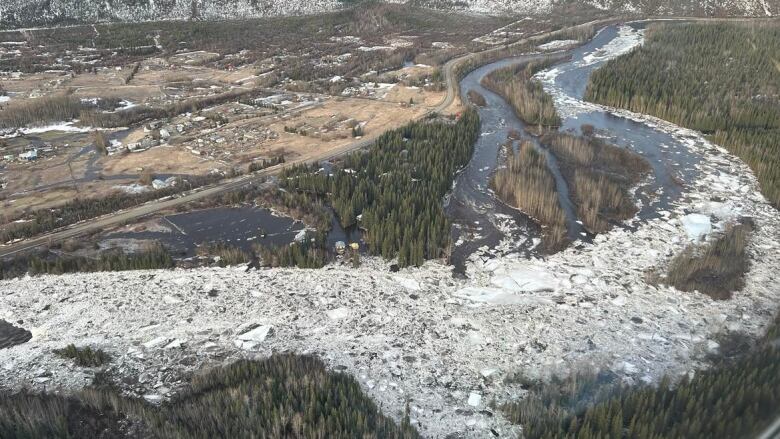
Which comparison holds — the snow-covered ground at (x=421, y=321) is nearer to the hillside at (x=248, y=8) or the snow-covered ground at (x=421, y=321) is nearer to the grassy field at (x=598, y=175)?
the grassy field at (x=598, y=175)

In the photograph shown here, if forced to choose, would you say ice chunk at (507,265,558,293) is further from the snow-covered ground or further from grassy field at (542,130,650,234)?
grassy field at (542,130,650,234)

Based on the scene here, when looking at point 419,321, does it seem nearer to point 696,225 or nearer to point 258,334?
point 258,334

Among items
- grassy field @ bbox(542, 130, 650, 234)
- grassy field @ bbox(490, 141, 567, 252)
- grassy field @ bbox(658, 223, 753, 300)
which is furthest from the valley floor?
grassy field @ bbox(542, 130, 650, 234)

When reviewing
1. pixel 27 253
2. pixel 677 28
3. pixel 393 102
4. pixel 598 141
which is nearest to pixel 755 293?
pixel 598 141

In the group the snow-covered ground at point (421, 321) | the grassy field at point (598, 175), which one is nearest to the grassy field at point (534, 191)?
the grassy field at point (598, 175)

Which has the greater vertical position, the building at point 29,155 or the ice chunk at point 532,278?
the building at point 29,155

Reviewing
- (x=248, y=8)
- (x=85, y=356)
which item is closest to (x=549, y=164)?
(x=85, y=356)
